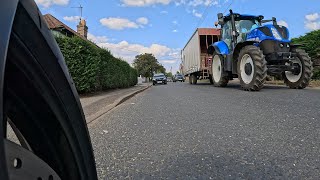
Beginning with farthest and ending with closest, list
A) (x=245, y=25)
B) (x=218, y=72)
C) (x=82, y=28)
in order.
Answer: (x=82, y=28) < (x=218, y=72) < (x=245, y=25)

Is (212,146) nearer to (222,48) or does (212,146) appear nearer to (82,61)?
(82,61)

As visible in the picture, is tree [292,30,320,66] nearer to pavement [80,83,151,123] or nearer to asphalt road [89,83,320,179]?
pavement [80,83,151,123]

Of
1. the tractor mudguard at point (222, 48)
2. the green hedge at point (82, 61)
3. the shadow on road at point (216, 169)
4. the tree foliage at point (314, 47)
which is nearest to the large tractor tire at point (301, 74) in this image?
the tractor mudguard at point (222, 48)

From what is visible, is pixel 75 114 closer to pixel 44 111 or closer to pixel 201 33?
pixel 44 111

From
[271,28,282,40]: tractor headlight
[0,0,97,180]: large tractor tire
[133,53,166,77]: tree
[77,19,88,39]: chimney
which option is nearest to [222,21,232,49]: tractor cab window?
[271,28,282,40]: tractor headlight

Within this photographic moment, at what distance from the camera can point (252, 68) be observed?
12258 millimetres

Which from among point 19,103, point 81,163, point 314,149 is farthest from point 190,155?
point 19,103

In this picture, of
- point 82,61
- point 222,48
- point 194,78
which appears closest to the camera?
point 82,61

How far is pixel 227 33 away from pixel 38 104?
15567 mm

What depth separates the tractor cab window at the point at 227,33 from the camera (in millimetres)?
15906

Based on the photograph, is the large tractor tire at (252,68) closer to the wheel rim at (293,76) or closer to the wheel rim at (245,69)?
the wheel rim at (245,69)

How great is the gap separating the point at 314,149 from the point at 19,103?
3400 mm

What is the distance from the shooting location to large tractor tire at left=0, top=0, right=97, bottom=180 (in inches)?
43.4

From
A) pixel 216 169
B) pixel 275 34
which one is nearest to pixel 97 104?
pixel 275 34
